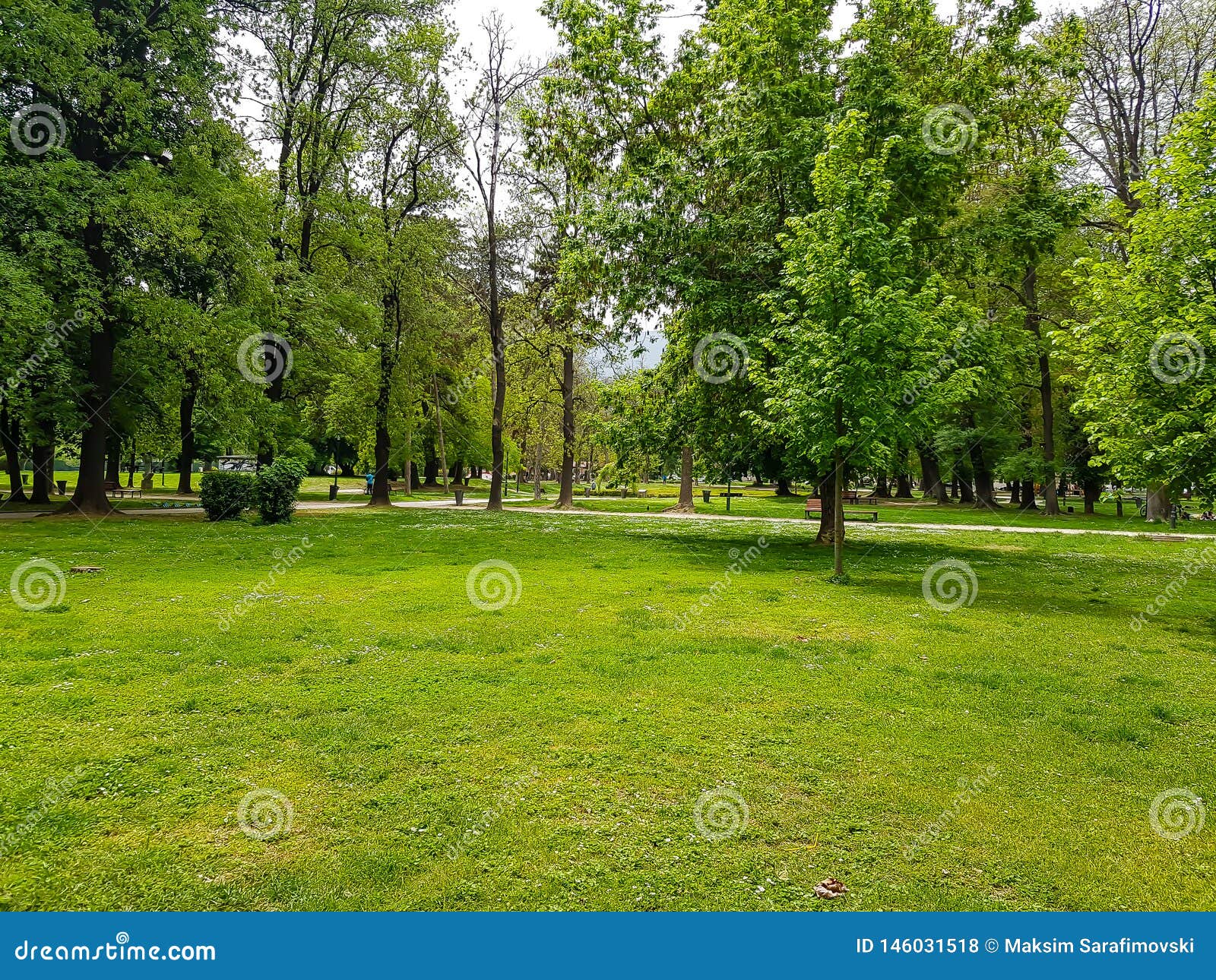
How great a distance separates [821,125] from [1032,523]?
22190mm

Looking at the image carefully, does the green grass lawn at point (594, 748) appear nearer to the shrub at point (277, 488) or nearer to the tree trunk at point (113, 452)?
the shrub at point (277, 488)

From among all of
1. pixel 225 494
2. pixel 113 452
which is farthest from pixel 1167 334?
pixel 113 452

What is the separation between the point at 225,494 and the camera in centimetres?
2091

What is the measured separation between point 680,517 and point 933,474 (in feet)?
98.2

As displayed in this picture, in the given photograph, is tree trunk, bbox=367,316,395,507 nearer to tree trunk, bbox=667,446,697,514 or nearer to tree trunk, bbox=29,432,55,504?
tree trunk, bbox=29,432,55,504

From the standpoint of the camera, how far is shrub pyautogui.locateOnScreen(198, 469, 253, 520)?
2069 centimetres

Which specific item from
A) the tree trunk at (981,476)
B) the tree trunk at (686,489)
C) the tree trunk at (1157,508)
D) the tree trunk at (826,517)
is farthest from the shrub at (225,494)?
the tree trunk at (981,476)

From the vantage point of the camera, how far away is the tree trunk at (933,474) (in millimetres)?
43469

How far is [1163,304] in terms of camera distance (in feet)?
32.7

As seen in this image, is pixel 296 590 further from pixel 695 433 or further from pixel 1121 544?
pixel 1121 544

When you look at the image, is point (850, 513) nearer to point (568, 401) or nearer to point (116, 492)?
point (568, 401)

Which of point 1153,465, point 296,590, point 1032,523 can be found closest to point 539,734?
point 296,590

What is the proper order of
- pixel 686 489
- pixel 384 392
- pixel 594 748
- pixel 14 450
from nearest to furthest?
1. pixel 594 748
2. pixel 14 450
3. pixel 384 392
4. pixel 686 489

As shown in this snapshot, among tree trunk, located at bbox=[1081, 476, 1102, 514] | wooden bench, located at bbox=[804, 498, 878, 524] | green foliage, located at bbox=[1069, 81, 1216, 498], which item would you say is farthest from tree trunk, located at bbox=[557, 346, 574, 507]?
tree trunk, located at bbox=[1081, 476, 1102, 514]
